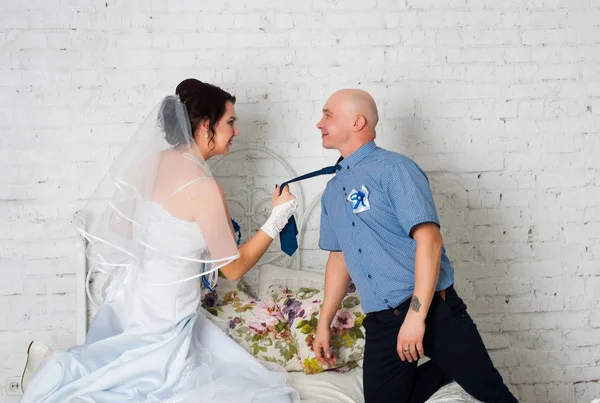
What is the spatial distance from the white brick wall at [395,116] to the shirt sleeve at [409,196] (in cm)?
100

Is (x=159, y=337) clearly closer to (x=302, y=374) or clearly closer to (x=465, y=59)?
(x=302, y=374)

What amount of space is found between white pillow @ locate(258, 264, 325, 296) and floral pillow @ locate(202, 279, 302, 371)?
11cm

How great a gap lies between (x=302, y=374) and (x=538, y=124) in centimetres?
179

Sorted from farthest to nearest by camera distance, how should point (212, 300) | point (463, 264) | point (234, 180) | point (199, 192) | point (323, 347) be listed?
point (463, 264), point (234, 180), point (212, 300), point (323, 347), point (199, 192)

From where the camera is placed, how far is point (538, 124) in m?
3.62

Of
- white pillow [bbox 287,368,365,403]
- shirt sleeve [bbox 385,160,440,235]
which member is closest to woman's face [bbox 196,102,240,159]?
shirt sleeve [bbox 385,160,440,235]

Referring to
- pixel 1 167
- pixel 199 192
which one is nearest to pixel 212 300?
pixel 199 192

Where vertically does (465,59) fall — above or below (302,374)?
above

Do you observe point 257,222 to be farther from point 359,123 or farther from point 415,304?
point 415,304

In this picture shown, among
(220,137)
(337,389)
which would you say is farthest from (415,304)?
(220,137)

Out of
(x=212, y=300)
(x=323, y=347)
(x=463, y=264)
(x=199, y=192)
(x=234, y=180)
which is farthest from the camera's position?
(x=463, y=264)

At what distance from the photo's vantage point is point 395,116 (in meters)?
3.48

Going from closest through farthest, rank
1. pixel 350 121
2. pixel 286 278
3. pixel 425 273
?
pixel 425 273
pixel 350 121
pixel 286 278

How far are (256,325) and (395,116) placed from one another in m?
1.25
